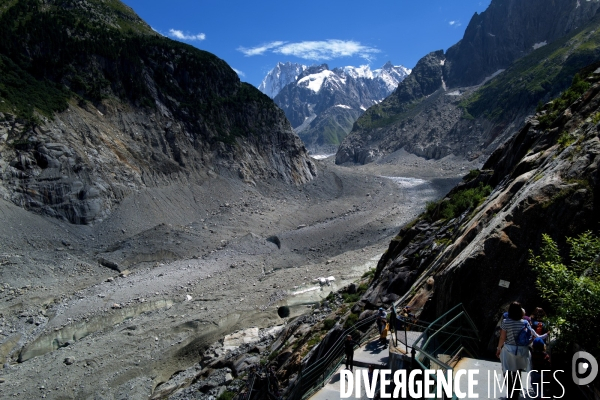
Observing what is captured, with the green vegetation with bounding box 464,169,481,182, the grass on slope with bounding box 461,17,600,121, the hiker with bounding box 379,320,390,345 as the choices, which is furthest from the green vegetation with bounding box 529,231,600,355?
the grass on slope with bounding box 461,17,600,121

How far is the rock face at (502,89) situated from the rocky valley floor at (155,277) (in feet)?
296

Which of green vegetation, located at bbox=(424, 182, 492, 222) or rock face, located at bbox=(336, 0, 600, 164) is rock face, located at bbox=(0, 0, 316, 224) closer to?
green vegetation, located at bbox=(424, 182, 492, 222)

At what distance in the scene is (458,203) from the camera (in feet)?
66.7

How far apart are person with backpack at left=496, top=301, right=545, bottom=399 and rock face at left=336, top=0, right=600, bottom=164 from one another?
438 feet

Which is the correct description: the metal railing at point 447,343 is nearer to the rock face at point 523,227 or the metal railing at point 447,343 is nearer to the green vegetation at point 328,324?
the rock face at point 523,227

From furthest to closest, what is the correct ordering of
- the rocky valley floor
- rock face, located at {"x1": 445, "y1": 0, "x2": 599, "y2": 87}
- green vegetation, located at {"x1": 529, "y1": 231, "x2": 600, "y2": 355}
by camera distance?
1. rock face, located at {"x1": 445, "y1": 0, "x2": 599, "y2": 87}
2. the rocky valley floor
3. green vegetation, located at {"x1": 529, "y1": 231, "x2": 600, "y2": 355}

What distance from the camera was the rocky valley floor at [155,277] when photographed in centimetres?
2583

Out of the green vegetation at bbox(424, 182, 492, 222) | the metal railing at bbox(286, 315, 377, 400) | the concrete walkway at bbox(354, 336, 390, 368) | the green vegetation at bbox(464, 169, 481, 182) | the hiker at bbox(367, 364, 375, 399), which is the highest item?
the green vegetation at bbox(464, 169, 481, 182)

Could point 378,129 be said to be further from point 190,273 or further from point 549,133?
point 549,133

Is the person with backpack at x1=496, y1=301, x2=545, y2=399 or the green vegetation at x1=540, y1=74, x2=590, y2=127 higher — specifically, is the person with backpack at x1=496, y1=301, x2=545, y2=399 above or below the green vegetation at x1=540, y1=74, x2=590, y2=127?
below

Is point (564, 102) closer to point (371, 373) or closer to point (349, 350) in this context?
point (349, 350)

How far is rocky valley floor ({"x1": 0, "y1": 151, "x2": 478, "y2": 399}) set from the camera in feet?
84.7

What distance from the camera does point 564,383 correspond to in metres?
6.86

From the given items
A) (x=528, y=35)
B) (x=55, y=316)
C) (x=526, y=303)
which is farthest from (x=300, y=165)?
(x=528, y=35)
